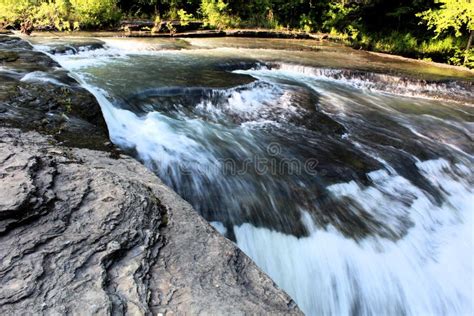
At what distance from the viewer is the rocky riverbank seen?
1.81m

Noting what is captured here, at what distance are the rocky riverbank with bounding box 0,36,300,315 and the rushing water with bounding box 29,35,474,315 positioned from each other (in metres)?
1.55

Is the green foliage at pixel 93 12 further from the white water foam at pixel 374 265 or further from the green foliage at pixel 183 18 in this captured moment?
the white water foam at pixel 374 265

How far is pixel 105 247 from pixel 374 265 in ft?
9.62

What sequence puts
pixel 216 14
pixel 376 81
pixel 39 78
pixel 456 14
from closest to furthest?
pixel 39 78 < pixel 376 81 < pixel 456 14 < pixel 216 14

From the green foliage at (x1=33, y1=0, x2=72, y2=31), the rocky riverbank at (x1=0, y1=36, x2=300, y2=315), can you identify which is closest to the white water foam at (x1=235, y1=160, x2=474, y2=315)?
the rocky riverbank at (x1=0, y1=36, x2=300, y2=315)

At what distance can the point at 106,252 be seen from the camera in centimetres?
206

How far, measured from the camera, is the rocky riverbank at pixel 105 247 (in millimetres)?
1808

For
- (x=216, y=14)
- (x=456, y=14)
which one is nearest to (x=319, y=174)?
(x=456, y=14)

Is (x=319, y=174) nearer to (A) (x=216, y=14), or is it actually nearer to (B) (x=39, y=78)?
(B) (x=39, y=78)

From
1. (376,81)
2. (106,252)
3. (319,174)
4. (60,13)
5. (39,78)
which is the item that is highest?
(60,13)

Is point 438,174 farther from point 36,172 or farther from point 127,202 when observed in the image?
point 36,172

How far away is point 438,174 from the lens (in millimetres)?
5891

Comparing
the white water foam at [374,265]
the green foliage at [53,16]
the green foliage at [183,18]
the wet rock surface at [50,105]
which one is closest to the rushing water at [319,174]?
the white water foam at [374,265]

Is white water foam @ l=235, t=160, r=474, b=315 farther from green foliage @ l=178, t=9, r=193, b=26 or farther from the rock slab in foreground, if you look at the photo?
green foliage @ l=178, t=9, r=193, b=26
